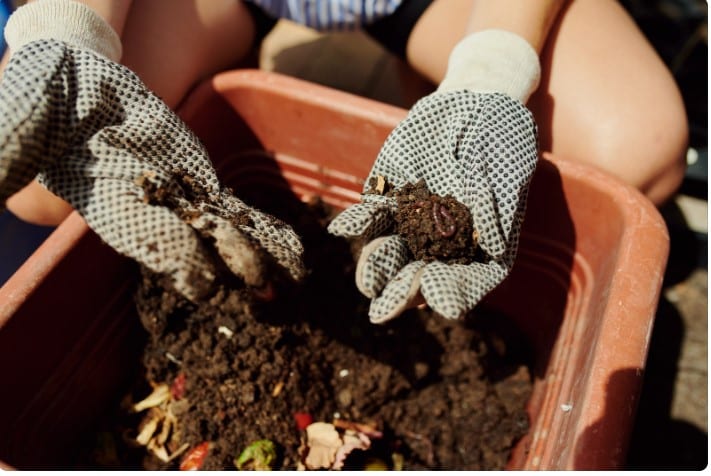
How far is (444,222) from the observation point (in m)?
0.98

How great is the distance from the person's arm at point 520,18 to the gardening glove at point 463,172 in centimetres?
6

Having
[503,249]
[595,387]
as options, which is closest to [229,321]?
[503,249]

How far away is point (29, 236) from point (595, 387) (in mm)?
1394

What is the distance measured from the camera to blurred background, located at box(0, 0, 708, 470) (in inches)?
61.7

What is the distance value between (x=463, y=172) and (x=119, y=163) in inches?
23.1

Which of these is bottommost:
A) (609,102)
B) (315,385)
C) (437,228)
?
(315,385)

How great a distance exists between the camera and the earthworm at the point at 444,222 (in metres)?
0.97

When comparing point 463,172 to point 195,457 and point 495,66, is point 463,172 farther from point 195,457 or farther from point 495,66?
point 195,457

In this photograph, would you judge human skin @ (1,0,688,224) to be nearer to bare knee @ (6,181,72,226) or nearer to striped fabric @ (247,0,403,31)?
bare knee @ (6,181,72,226)

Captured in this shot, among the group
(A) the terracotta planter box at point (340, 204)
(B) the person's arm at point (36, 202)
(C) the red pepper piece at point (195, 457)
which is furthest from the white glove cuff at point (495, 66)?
(C) the red pepper piece at point (195, 457)

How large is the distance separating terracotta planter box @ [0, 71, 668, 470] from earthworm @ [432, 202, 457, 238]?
0.32 m

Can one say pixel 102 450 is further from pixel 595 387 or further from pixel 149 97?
pixel 595 387

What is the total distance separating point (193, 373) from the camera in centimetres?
127

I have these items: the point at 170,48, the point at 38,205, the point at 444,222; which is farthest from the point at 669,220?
the point at 38,205
